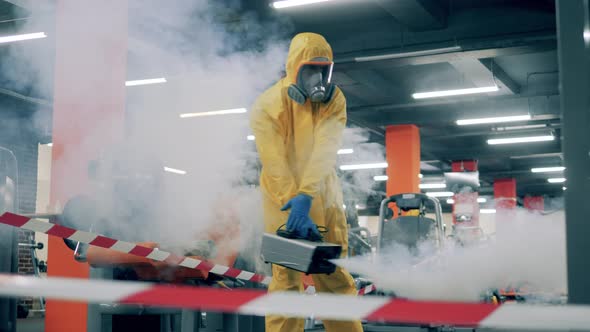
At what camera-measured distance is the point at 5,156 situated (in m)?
3.38

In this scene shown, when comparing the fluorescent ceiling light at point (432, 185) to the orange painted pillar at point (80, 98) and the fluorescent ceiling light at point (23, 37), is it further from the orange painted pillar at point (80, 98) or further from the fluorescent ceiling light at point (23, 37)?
the orange painted pillar at point (80, 98)

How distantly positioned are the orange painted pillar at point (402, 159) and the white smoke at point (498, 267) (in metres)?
8.00

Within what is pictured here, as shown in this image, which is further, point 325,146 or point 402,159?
point 402,159

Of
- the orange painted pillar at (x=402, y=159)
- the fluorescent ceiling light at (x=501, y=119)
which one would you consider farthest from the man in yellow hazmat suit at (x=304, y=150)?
the orange painted pillar at (x=402, y=159)

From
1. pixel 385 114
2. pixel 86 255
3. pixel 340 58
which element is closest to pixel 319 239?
pixel 86 255

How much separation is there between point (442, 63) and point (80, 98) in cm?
745

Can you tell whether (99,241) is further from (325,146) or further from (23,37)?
(23,37)

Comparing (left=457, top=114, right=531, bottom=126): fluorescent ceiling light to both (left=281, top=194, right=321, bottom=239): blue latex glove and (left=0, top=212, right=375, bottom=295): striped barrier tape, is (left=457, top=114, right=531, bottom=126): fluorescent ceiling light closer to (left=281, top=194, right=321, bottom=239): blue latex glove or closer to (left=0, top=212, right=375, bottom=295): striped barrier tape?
(left=0, top=212, right=375, bottom=295): striped barrier tape

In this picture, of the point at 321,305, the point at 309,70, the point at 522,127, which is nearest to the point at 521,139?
the point at 522,127

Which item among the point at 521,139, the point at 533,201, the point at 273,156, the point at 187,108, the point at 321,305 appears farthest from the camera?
the point at 533,201

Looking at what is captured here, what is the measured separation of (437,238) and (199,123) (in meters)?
2.65

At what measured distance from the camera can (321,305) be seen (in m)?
→ 1.50

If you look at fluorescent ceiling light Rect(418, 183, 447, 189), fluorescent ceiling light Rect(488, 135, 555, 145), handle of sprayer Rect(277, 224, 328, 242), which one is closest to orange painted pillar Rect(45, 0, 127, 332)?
handle of sprayer Rect(277, 224, 328, 242)

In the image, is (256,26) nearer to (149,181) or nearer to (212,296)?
(149,181)
